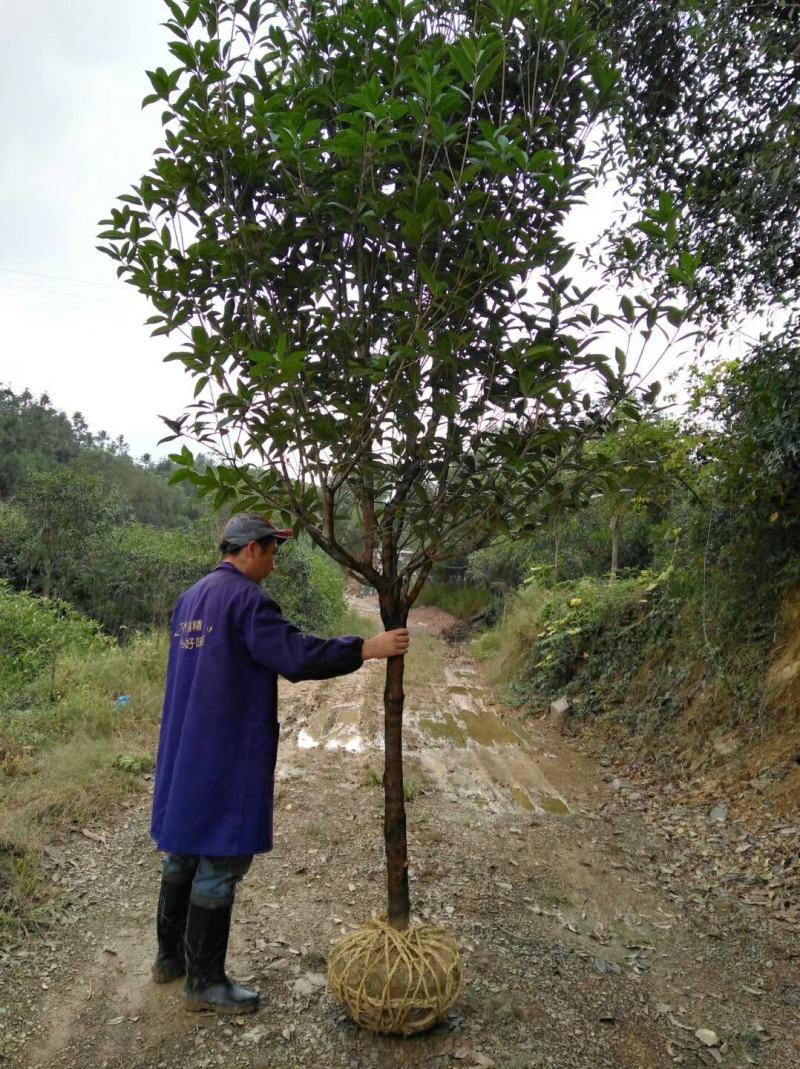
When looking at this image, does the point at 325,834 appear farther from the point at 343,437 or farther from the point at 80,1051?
the point at 343,437

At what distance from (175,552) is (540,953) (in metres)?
11.6

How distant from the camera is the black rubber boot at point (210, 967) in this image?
287 cm

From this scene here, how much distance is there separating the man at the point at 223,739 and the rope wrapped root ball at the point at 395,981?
49cm

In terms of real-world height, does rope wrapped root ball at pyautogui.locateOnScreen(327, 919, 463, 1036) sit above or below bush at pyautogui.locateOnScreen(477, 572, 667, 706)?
below

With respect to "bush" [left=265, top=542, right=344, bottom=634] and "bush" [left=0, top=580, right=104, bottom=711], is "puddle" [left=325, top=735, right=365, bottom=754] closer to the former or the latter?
"bush" [left=0, top=580, right=104, bottom=711]

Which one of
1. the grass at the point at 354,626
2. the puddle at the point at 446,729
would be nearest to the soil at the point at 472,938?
the puddle at the point at 446,729

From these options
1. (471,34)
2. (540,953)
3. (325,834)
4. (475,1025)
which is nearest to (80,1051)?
(475,1025)

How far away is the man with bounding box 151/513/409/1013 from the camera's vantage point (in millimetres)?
2766

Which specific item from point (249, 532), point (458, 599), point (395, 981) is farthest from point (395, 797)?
point (458, 599)

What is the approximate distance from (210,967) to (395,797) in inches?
38.5

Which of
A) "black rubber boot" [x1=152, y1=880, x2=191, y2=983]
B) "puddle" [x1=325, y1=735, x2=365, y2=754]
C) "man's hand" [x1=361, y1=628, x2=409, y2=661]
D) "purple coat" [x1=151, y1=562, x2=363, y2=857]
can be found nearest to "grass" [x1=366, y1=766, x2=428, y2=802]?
"puddle" [x1=325, y1=735, x2=365, y2=754]

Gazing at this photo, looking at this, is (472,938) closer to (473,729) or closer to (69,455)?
(473,729)

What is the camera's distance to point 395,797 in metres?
3.04

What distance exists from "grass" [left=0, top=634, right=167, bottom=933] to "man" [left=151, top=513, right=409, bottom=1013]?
129 centimetres
